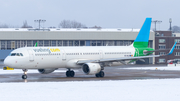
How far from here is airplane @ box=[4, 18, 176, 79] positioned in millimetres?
36188

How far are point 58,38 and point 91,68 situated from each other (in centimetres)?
5278

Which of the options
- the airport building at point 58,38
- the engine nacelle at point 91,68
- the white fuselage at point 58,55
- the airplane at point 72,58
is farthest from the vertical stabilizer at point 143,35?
the airport building at point 58,38

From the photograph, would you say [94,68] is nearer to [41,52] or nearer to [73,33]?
[41,52]

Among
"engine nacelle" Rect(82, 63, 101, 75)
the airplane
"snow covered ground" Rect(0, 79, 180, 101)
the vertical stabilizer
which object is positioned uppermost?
the vertical stabilizer

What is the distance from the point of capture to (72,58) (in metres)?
39.0

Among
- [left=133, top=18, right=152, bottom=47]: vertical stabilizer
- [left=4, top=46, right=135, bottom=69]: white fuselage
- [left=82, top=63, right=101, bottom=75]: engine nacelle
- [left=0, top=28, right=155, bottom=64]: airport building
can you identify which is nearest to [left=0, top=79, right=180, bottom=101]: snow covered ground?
[left=82, top=63, right=101, bottom=75]: engine nacelle

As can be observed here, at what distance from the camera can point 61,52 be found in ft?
126

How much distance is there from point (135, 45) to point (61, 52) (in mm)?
11398

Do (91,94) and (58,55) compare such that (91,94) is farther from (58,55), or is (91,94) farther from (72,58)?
(72,58)

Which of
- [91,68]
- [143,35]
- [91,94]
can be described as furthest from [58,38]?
[91,94]

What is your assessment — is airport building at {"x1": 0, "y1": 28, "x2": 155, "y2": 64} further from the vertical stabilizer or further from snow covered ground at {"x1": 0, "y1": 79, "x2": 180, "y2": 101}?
snow covered ground at {"x1": 0, "y1": 79, "x2": 180, "y2": 101}

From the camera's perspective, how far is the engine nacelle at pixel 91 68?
120 ft

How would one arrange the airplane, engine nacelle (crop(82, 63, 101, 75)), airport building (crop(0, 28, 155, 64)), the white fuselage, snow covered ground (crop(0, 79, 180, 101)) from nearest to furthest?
snow covered ground (crop(0, 79, 180, 101)), the white fuselage, the airplane, engine nacelle (crop(82, 63, 101, 75)), airport building (crop(0, 28, 155, 64))

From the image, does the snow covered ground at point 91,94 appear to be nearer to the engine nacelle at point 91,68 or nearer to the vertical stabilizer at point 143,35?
the engine nacelle at point 91,68
